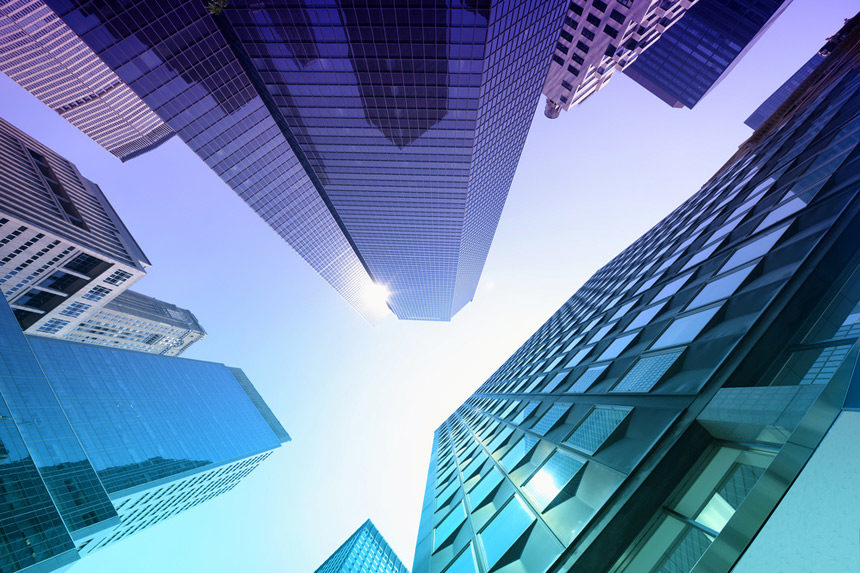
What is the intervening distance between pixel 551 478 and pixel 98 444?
341 feet

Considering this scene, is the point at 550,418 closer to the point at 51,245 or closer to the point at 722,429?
the point at 722,429

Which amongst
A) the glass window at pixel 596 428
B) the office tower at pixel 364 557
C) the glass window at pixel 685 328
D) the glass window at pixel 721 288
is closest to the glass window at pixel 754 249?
the glass window at pixel 721 288

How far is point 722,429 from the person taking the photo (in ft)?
16.8

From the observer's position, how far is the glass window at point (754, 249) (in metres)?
8.49

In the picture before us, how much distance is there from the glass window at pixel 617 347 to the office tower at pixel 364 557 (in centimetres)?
8708

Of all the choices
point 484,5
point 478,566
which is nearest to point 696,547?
point 478,566

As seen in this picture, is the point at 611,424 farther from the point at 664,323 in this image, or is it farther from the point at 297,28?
the point at 297,28

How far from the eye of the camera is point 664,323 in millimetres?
10016

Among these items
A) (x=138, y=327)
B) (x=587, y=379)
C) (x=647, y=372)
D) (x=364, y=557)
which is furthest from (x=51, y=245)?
(x=647, y=372)

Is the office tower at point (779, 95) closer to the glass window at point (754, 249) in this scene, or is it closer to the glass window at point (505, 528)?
the glass window at point (754, 249)

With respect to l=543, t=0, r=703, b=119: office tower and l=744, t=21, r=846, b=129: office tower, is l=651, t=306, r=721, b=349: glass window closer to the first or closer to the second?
l=543, t=0, r=703, b=119: office tower

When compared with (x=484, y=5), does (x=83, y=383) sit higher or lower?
higher

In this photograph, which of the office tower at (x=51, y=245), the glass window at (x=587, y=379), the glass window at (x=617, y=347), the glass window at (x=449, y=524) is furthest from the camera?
the office tower at (x=51, y=245)

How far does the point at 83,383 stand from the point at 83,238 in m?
42.6
